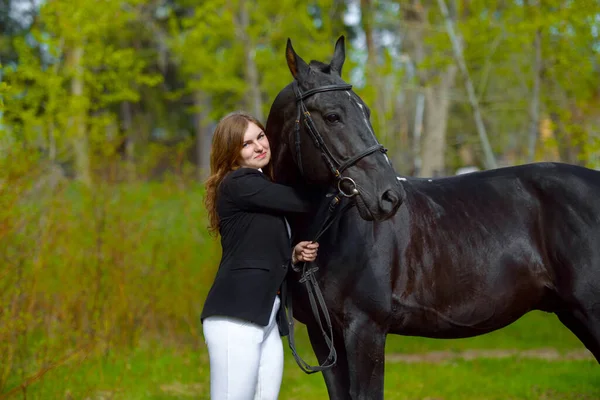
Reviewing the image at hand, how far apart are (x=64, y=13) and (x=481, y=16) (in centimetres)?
763

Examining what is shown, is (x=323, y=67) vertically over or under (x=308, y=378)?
over

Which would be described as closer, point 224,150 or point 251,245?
point 251,245

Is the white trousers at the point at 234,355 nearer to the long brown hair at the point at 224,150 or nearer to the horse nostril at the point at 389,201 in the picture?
the long brown hair at the point at 224,150

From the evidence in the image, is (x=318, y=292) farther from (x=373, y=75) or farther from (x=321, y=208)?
(x=373, y=75)

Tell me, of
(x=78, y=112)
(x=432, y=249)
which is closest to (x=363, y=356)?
(x=432, y=249)

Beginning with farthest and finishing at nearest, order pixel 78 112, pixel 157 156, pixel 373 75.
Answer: pixel 373 75
pixel 78 112
pixel 157 156

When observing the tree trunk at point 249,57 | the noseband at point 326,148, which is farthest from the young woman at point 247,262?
the tree trunk at point 249,57

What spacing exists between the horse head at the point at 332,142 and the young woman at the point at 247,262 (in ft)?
0.50

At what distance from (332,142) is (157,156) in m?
6.13

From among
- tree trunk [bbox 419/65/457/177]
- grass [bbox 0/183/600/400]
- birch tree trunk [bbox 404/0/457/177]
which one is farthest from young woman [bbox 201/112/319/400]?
tree trunk [bbox 419/65/457/177]

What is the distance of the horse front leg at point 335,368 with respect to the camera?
→ 3.41 metres

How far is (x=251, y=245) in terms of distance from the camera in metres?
2.97

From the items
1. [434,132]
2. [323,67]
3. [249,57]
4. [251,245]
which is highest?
[249,57]

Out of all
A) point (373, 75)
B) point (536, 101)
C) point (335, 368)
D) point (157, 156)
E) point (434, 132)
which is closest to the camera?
point (335, 368)
